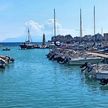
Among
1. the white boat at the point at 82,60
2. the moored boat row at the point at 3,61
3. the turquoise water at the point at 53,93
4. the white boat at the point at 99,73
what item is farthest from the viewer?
the white boat at the point at 82,60

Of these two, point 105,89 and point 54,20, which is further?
point 54,20

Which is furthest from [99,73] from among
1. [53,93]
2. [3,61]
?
[3,61]

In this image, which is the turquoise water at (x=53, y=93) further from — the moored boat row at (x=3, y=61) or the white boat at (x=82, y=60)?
the white boat at (x=82, y=60)

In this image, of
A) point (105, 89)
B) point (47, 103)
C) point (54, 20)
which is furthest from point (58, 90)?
point (54, 20)

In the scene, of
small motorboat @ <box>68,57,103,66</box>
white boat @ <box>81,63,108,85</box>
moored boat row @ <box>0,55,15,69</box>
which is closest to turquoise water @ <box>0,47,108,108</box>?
white boat @ <box>81,63,108,85</box>

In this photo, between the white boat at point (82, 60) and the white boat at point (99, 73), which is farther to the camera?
the white boat at point (82, 60)

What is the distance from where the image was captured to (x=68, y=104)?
1340 inches

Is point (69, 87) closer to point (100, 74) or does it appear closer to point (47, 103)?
point (100, 74)

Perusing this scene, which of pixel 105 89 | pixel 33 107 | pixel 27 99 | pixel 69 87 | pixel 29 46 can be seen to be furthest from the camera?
pixel 29 46

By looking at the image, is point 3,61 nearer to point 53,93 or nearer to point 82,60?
point 82,60

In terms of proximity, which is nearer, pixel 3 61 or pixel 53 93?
pixel 53 93

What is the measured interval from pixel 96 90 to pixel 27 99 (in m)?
8.08

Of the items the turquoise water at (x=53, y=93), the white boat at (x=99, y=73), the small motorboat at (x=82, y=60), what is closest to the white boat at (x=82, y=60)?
the small motorboat at (x=82, y=60)

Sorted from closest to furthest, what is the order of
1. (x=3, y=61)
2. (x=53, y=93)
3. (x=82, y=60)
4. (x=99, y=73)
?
(x=53, y=93) → (x=99, y=73) → (x=3, y=61) → (x=82, y=60)
